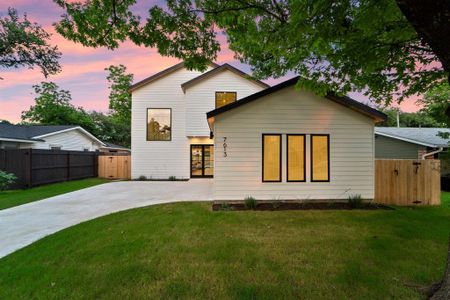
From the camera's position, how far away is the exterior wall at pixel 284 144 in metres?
7.74

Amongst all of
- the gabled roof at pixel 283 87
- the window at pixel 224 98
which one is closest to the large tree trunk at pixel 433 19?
the gabled roof at pixel 283 87

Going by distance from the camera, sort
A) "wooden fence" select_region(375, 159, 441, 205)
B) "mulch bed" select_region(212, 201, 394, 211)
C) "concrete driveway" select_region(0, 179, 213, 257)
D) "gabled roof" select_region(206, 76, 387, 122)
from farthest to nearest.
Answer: "wooden fence" select_region(375, 159, 441, 205)
"gabled roof" select_region(206, 76, 387, 122)
"mulch bed" select_region(212, 201, 394, 211)
"concrete driveway" select_region(0, 179, 213, 257)

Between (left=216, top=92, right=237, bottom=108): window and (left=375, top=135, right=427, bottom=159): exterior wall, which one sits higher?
(left=216, top=92, right=237, bottom=108): window

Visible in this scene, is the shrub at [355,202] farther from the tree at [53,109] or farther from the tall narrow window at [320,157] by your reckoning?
the tree at [53,109]

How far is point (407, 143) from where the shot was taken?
14.5m

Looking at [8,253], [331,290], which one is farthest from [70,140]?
[331,290]

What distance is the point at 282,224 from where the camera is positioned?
5562mm

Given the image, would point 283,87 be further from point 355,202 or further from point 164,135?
point 164,135

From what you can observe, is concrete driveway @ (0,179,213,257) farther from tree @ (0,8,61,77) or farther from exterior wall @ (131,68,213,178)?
tree @ (0,8,61,77)

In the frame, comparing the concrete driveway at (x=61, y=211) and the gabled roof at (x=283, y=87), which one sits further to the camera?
the gabled roof at (x=283, y=87)

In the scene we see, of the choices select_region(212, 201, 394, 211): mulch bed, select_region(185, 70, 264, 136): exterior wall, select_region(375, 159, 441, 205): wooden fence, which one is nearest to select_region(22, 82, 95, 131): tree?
select_region(185, 70, 264, 136): exterior wall

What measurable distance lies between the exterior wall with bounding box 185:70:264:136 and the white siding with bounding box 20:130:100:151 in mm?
11031

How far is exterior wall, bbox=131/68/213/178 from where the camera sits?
14797 millimetres

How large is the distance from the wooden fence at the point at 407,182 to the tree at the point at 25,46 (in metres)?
21.2
